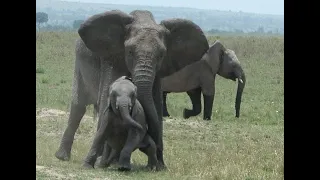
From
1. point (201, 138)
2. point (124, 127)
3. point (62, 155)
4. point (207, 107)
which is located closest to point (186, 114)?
point (207, 107)

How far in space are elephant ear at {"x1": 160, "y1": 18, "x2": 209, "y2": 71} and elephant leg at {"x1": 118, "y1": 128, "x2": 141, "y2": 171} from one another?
4.75ft

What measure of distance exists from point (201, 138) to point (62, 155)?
2248 millimetres

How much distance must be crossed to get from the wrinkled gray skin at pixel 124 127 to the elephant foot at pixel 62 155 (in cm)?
140

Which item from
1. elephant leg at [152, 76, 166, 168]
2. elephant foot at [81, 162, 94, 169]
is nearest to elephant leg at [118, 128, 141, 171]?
elephant foot at [81, 162, 94, 169]

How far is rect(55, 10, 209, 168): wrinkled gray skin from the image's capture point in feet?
27.6

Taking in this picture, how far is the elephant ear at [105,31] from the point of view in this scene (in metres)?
9.11

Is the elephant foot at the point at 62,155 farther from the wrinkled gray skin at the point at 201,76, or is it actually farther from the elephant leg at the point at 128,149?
the wrinkled gray skin at the point at 201,76

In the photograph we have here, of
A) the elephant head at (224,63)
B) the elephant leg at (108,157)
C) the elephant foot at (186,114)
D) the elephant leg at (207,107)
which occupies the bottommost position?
the elephant foot at (186,114)

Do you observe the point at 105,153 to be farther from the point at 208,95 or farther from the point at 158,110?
the point at 208,95

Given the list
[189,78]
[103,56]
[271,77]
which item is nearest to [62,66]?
[271,77]

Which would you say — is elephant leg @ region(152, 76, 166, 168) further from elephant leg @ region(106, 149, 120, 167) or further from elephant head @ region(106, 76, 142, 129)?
elephant head @ region(106, 76, 142, 129)

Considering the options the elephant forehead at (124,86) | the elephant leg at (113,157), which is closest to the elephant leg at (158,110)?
the elephant leg at (113,157)
